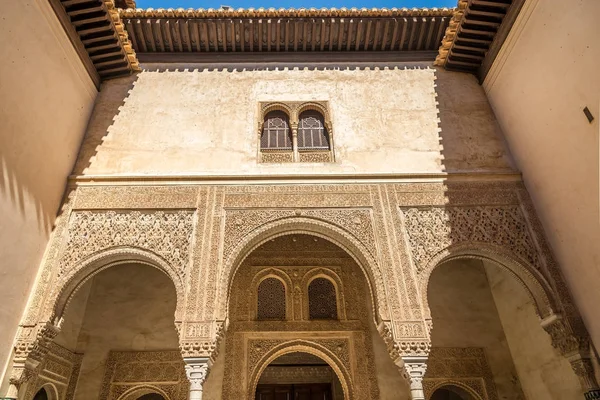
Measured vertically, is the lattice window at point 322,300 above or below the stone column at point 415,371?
above

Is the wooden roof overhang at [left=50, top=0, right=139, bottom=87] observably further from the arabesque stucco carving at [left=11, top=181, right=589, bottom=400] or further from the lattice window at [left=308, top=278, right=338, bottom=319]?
the lattice window at [left=308, top=278, right=338, bottom=319]

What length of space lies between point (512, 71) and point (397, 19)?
1.84 m

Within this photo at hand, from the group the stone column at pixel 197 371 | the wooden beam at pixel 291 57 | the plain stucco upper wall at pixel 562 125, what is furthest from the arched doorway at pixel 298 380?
the wooden beam at pixel 291 57

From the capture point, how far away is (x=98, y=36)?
542 cm

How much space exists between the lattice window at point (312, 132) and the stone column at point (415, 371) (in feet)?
9.44

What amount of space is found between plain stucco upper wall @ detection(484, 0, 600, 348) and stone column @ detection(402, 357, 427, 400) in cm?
179

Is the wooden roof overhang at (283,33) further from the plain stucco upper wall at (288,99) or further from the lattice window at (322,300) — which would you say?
the lattice window at (322,300)

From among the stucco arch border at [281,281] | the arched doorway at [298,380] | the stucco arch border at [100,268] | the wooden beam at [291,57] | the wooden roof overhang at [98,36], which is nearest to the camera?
the stucco arch border at [100,268]

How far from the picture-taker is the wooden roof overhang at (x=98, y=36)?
16.4 feet

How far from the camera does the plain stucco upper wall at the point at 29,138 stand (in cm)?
385

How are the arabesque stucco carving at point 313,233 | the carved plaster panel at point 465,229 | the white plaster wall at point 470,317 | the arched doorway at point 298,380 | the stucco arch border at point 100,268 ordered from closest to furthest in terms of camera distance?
the arabesque stucco carving at point 313,233 < the stucco arch border at point 100,268 < the carved plaster panel at point 465,229 < the white plaster wall at point 470,317 < the arched doorway at point 298,380

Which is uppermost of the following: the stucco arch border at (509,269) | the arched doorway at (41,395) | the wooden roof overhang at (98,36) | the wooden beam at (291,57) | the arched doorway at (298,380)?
the wooden beam at (291,57)

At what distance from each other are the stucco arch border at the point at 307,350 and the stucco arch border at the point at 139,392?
1174mm

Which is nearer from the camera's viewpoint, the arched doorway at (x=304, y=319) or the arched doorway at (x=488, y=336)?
the arched doorway at (x=488, y=336)
